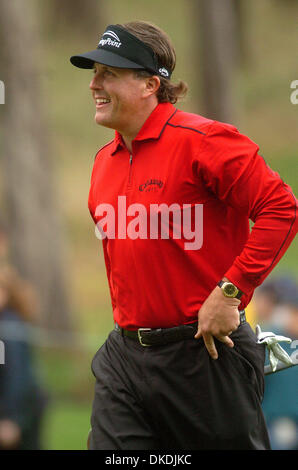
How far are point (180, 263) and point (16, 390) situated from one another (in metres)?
2.76

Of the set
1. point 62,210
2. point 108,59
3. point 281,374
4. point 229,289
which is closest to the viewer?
point 229,289

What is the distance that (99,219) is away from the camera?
183 inches

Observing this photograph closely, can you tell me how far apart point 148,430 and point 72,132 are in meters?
24.7

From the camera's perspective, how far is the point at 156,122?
14.8ft

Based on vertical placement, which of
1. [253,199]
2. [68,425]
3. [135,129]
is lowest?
[68,425]

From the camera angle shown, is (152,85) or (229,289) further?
(152,85)

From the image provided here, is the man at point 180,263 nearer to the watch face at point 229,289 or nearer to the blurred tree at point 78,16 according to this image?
the watch face at point 229,289

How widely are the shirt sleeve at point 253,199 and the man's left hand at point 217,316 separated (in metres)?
0.09

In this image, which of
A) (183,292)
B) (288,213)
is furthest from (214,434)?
(288,213)

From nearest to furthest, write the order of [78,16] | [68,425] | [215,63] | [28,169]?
[68,425], [28,169], [215,63], [78,16]

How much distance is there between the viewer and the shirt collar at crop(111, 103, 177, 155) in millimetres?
4461

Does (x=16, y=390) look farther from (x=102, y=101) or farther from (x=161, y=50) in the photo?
(x=161, y=50)

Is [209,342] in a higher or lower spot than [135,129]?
lower

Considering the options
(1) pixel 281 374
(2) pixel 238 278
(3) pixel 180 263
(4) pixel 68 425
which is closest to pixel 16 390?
(1) pixel 281 374
